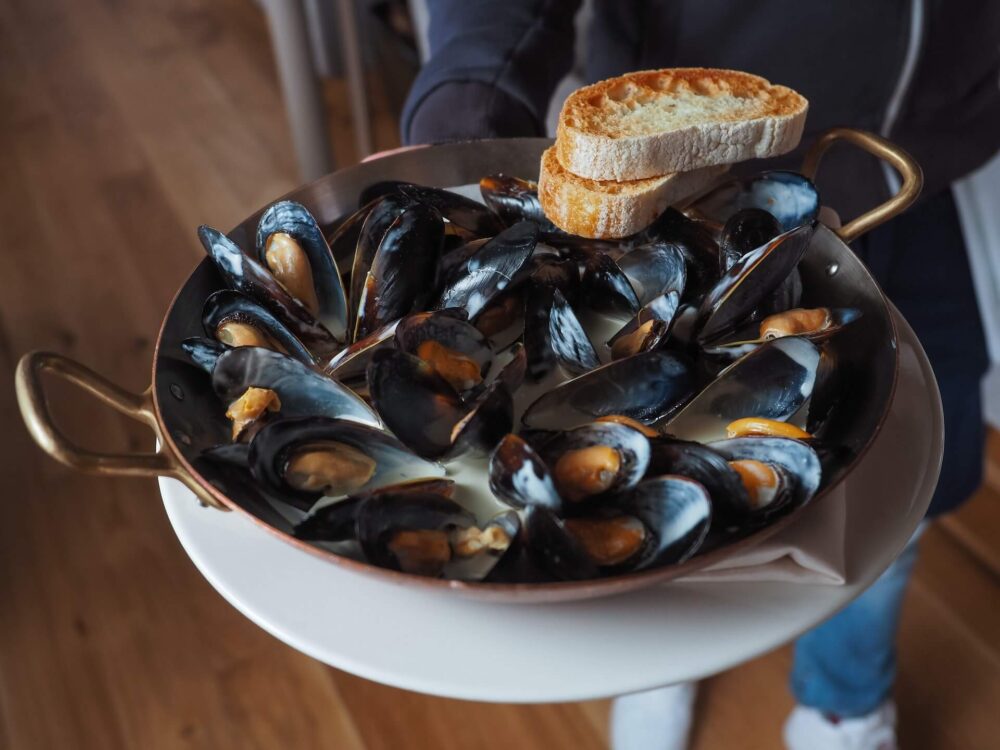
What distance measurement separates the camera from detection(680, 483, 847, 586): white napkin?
46 centimetres

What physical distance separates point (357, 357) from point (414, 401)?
7 centimetres

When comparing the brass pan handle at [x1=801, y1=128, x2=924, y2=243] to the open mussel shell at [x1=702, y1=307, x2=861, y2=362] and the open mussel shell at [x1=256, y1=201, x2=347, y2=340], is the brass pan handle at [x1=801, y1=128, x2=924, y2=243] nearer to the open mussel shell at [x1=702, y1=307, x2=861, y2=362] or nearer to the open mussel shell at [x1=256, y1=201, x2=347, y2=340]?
the open mussel shell at [x1=702, y1=307, x2=861, y2=362]

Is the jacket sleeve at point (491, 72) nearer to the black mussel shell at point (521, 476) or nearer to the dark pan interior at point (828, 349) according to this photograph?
the dark pan interior at point (828, 349)

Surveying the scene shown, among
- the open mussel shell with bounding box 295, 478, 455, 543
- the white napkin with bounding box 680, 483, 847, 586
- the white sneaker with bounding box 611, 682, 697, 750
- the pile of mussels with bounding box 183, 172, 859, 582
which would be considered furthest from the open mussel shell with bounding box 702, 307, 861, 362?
the white sneaker with bounding box 611, 682, 697, 750

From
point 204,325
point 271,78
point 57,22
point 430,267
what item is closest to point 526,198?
point 430,267

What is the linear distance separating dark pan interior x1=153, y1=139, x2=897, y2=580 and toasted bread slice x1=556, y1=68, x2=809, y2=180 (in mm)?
83

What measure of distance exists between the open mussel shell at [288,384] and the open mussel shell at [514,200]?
8.3 inches

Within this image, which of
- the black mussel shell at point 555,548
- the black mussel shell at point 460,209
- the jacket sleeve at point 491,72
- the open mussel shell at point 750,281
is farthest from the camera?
the jacket sleeve at point 491,72

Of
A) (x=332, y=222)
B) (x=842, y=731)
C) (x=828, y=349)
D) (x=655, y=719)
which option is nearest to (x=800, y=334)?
(x=828, y=349)

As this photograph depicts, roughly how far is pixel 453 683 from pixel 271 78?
1.98 metres

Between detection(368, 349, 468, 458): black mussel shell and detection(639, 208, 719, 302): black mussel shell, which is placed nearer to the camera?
detection(368, 349, 468, 458): black mussel shell


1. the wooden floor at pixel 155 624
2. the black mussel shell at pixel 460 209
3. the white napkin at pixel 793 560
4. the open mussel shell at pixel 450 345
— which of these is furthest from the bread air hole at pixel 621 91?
the wooden floor at pixel 155 624

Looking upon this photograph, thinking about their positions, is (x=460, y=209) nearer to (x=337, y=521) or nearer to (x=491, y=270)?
(x=491, y=270)

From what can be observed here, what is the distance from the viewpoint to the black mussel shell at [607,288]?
0.57 meters
